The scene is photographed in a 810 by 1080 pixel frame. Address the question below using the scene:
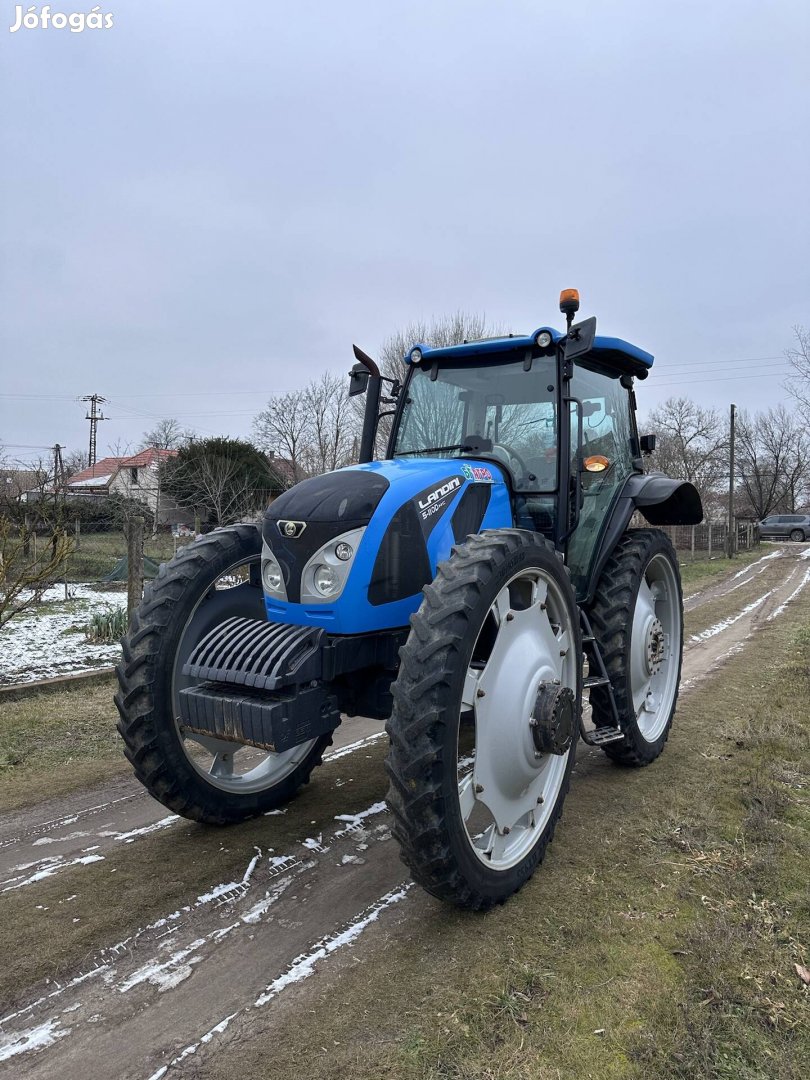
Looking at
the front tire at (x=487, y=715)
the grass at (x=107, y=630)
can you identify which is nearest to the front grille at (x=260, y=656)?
the front tire at (x=487, y=715)

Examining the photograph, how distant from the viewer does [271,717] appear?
2.73 metres

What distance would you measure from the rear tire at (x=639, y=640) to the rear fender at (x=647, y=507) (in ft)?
0.41

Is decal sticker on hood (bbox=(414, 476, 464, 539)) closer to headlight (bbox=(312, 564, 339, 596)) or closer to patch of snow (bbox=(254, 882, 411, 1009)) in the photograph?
headlight (bbox=(312, 564, 339, 596))

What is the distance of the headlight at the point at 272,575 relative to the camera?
3.21 metres

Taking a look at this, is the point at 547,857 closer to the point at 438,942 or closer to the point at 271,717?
the point at 438,942

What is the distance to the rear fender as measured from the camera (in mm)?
4379

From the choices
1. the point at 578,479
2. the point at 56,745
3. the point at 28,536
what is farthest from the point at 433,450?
the point at 28,536

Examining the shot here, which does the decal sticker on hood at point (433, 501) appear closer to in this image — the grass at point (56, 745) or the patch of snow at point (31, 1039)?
the patch of snow at point (31, 1039)

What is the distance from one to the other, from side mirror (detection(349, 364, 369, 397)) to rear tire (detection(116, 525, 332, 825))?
1077 millimetres

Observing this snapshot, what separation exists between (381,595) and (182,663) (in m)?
1.03

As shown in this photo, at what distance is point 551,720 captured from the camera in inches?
118

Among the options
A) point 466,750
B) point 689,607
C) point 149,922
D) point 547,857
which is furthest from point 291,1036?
point 689,607

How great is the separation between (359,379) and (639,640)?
92.7 inches

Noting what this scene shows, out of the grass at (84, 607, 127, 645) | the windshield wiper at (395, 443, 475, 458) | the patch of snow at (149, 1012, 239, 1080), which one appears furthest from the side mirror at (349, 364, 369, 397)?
the grass at (84, 607, 127, 645)
